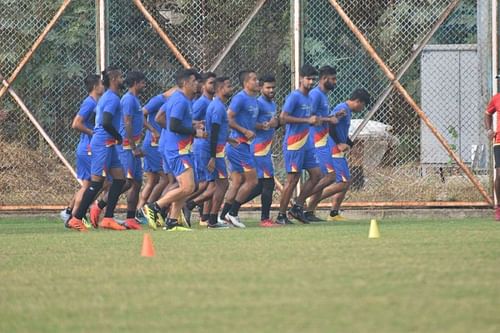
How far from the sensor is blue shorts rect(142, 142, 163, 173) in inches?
834

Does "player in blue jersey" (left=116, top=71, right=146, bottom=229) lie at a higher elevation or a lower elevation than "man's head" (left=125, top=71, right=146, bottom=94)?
lower

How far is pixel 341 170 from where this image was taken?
2117 centimetres

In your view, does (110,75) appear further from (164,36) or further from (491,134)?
(491,134)

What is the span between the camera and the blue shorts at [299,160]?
20.4 m

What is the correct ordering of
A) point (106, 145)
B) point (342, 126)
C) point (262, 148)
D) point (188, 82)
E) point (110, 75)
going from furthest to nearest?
point (342, 126) → point (262, 148) → point (110, 75) → point (106, 145) → point (188, 82)

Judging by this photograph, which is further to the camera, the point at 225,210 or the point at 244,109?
the point at 225,210

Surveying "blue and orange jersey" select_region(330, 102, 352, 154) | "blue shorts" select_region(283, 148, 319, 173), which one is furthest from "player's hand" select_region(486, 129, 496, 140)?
"blue shorts" select_region(283, 148, 319, 173)

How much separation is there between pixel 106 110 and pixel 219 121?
61.4 inches

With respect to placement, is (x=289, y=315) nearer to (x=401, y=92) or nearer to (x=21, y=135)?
(x=401, y=92)

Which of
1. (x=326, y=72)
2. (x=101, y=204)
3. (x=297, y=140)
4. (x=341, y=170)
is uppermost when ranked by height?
(x=326, y=72)

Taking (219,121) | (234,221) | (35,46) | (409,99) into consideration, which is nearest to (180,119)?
(219,121)

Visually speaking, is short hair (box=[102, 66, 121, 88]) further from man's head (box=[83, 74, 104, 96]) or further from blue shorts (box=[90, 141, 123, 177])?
man's head (box=[83, 74, 104, 96])

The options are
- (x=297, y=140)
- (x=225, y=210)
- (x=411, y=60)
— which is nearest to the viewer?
(x=225, y=210)

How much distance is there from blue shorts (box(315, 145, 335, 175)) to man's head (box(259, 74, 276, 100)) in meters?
1.32
